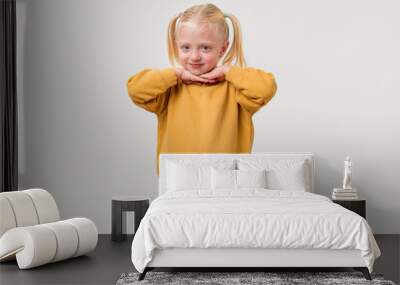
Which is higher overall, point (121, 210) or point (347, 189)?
point (347, 189)

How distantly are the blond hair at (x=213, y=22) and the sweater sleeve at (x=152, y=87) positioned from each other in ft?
0.59

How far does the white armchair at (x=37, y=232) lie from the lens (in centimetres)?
496

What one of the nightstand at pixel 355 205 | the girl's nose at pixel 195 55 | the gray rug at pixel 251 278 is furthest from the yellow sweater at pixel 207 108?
the gray rug at pixel 251 278

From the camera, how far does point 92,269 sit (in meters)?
5.06

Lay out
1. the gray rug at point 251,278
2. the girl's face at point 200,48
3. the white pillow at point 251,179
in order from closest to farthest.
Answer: the gray rug at point 251,278 → the white pillow at point 251,179 → the girl's face at point 200,48

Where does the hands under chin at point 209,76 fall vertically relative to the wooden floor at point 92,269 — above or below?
above

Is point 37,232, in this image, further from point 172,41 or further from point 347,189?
point 347,189

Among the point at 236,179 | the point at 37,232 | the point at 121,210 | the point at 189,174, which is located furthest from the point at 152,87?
the point at 37,232

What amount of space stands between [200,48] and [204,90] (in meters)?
0.42

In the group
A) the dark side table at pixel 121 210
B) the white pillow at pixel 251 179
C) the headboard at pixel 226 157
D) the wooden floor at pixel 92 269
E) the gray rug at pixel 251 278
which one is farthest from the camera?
the headboard at pixel 226 157

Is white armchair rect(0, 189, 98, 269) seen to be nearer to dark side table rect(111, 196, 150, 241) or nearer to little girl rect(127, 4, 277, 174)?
dark side table rect(111, 196, 150, 241)

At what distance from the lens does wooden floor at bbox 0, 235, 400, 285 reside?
468 centimetres

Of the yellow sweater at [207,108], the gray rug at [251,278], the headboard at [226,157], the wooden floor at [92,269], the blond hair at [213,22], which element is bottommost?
the wooden floor at [92,269]

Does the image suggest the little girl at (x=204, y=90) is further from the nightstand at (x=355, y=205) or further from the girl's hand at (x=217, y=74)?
the nightstand at (x=355, y=205)
